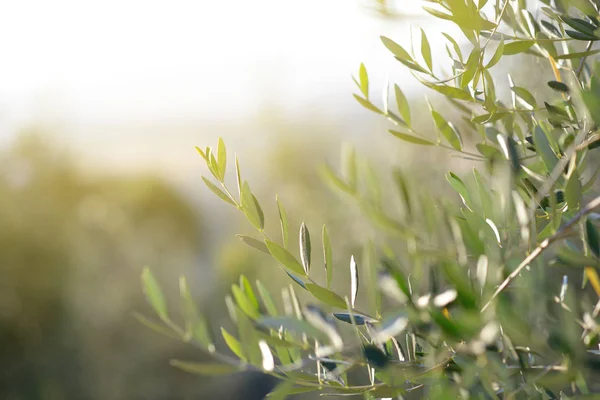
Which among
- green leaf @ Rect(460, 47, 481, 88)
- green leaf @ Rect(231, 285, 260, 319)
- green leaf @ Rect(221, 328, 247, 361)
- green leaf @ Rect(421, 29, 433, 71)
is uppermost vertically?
green leaf @ Rect(421, 29, 433, 71)

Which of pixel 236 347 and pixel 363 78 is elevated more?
pixel 363 78

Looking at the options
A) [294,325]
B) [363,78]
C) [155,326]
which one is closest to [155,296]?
[155,326]

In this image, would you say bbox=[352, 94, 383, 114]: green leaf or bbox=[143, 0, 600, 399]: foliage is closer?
bbox=[143, 0, 600, 399]: foliage

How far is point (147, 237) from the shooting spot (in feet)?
14.7

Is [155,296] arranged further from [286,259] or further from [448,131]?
[448,131]

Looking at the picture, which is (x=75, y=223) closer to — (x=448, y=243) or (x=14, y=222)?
(x=14, y=222)

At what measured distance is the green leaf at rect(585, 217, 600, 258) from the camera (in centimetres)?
33

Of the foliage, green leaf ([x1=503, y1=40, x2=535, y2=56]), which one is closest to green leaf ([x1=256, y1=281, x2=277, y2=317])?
the foliage

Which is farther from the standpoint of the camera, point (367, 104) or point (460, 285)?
point (367, 104)

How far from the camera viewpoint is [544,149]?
0.36 metres

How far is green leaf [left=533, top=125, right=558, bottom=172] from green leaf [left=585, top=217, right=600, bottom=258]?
0.04 m

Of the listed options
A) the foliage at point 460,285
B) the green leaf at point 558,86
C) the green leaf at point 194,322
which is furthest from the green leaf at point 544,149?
the green leaf at point 194,322

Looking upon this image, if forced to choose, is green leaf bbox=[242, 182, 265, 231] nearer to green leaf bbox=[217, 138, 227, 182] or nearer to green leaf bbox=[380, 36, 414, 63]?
green leaf bbox=[217, 138, 227, 182]

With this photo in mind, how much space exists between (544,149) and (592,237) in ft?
0.20
